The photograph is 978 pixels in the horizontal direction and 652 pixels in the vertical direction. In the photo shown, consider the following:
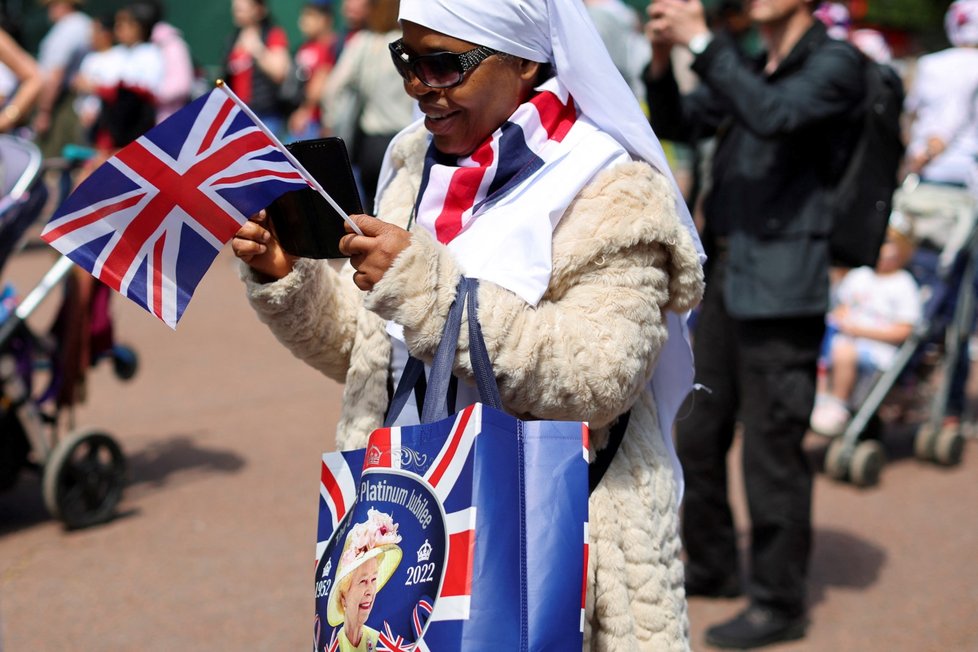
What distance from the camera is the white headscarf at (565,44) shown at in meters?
2.41

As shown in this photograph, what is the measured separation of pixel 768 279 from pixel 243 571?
7.60 feet

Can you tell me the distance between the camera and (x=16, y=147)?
17.6ft

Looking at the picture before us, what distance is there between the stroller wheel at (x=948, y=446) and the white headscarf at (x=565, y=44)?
4368 mm

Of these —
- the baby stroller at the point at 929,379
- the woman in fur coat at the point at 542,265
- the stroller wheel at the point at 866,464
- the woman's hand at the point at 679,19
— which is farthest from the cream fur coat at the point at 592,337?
the baby stroller at the point at 929,379

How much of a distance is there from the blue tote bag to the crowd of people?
0.47ft

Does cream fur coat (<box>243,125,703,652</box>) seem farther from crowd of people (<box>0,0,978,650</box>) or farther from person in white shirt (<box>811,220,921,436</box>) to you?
person in white shirt (<box>811,220,921,436</box>)

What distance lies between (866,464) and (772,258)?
2.15 m

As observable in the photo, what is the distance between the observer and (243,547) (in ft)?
17.2

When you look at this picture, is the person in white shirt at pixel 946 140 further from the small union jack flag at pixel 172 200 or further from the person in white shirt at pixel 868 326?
the small union jack flag at pixel 172 200

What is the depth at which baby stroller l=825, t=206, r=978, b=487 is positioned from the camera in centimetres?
626

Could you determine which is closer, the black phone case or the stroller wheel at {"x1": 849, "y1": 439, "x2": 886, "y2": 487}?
the black phone case

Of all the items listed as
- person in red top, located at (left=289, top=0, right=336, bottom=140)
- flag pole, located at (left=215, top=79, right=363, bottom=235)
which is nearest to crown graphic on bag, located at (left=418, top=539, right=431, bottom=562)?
flag pole, located at (left=215, top=79, right=363, bottom=235)

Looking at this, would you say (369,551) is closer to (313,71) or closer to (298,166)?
(298,166)

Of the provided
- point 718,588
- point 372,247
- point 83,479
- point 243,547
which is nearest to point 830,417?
point 718,588
